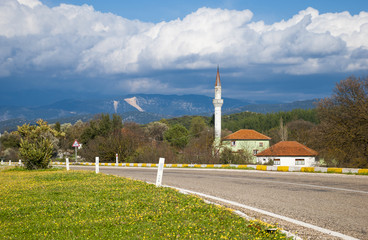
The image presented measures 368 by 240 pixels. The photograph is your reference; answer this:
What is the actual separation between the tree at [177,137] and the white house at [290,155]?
4201cm

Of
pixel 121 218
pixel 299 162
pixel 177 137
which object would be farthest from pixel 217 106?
pixel 121 218

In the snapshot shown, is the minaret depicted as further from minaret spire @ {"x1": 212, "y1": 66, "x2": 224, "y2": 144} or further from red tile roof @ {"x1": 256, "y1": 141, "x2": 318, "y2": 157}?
red tile roof @ {"x1": 256, "y1": 141, "x2": 318, "y2": 157}

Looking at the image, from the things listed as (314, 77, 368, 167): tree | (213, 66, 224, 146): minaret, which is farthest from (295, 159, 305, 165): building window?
(314, 77, 368, 167): tree

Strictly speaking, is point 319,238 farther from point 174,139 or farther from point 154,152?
point 174,139

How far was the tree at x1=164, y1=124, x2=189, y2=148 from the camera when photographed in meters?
121

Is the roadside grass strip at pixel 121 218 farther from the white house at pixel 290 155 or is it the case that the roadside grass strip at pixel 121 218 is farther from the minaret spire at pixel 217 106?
the minaret spire at pixel 217 106

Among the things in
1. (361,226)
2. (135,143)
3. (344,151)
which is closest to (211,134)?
(135,143)

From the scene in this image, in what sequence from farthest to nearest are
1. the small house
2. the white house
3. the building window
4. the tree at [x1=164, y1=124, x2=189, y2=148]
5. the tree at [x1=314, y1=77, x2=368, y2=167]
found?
the tree at [x1=164, y1=124, x2=189, y2=148]
the small house
the building window
the white house
the tree at [x1=314, y1=77, x2=368, y2=167]

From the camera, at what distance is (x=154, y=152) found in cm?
5488

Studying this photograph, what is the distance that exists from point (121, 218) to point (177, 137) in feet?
375

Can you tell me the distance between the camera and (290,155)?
7888 cm

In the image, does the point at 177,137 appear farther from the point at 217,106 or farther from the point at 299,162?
the point at 299,162

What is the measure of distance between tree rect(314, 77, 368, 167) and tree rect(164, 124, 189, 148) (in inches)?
3283

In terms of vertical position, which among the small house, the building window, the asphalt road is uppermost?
the small house
